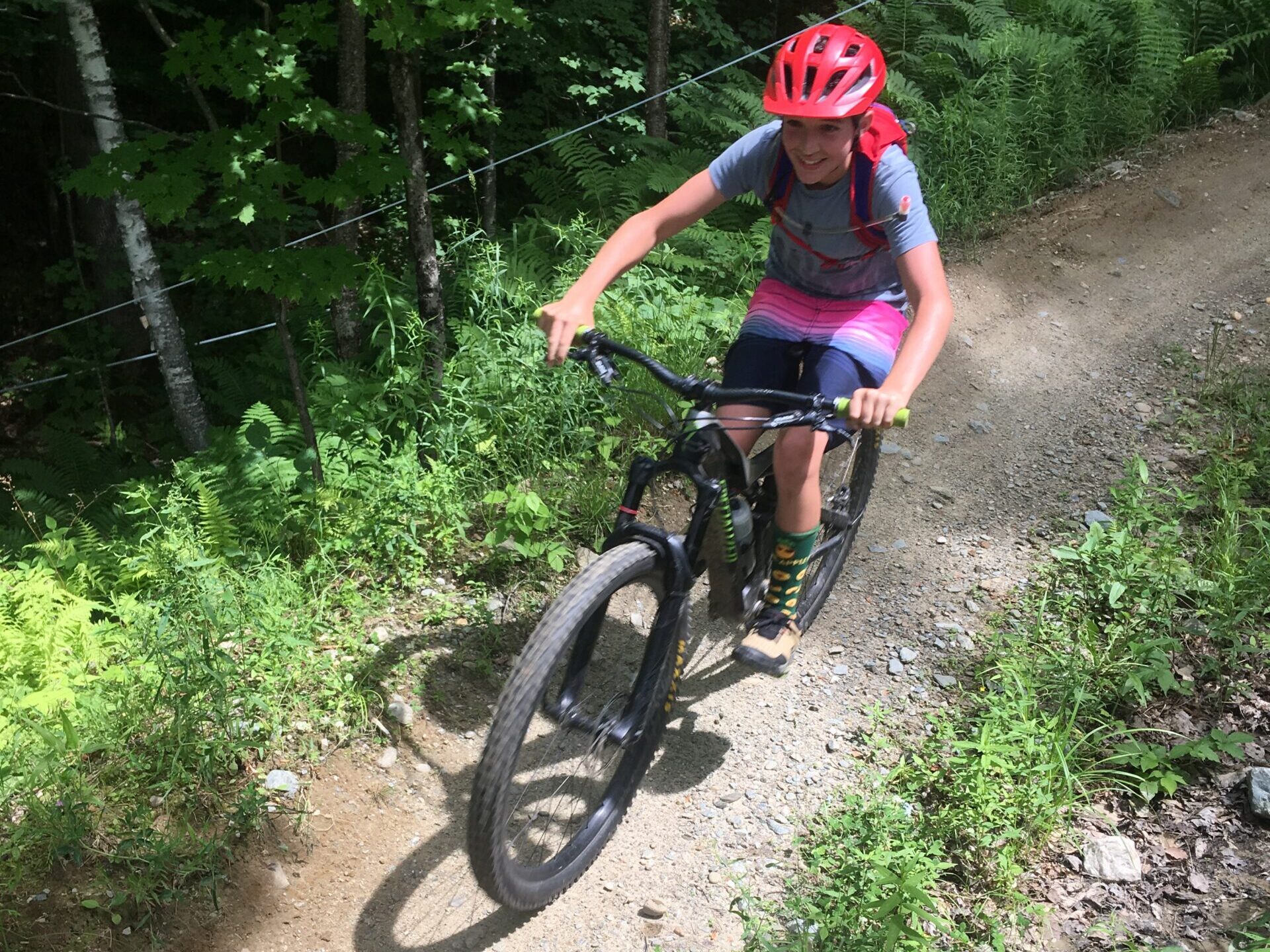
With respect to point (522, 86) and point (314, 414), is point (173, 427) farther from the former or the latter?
point (522, 86)

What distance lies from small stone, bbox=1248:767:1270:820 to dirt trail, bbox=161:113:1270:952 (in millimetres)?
1116

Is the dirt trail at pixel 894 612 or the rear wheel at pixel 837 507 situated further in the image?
the rear wheel at pixel 837 507

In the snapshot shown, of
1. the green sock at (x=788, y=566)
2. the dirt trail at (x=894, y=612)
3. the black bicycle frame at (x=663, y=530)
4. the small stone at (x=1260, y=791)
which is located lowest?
the dirt trail at (x=894, y=612)

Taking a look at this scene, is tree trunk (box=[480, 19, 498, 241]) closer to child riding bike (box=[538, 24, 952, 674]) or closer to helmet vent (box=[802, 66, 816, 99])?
child riding bike (box=[538, 24, 952, 674])

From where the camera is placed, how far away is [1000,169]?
743cm

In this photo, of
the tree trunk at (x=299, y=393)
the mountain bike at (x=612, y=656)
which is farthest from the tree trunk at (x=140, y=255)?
the mountain bike at (x=612, y=656)

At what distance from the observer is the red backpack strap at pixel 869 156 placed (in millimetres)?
3035

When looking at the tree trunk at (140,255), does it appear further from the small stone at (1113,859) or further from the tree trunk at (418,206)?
the small stone at (1113,859)

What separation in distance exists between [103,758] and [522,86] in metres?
7.77

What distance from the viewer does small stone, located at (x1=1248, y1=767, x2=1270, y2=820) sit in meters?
3.11

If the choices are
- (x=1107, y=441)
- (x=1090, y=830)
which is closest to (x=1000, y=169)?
(x=1107, y=441)

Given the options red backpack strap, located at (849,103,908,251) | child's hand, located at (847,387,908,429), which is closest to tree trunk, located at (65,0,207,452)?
red backpack strap, located at (849,103,908,251)

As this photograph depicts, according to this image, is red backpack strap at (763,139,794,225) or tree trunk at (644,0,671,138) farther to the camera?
tree trunk at (644,0,671,138)

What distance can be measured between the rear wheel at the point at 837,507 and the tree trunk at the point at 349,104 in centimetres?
272
